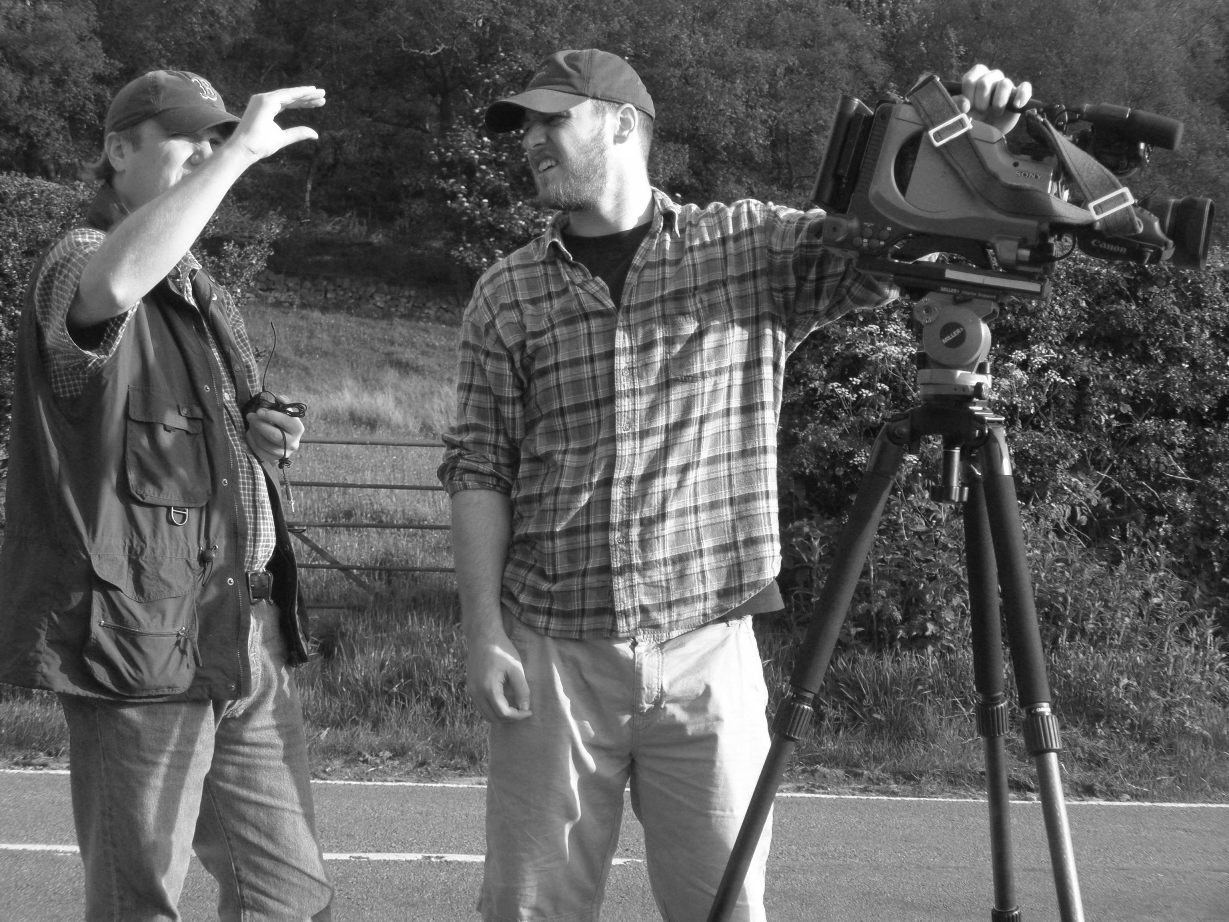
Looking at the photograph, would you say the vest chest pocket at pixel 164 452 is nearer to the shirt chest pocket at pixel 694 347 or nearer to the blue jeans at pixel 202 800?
the blue jeans at pixel 202 800

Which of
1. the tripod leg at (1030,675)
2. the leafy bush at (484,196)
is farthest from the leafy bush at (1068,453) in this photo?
the leafy bush at (484,196)

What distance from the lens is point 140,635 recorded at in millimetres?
2549

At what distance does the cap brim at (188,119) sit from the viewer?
2.73 meters

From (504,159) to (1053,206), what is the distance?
31316 millimetres

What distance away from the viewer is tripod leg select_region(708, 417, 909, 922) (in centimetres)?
217

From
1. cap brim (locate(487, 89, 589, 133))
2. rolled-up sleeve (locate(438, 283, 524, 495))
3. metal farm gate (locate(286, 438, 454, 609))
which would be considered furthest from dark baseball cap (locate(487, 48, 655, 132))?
metal farm gate (locate(286, 438, 454, 609))

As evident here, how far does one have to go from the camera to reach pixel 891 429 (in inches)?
87.4

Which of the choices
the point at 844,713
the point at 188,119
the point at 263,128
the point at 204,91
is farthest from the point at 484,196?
the point at 263,128

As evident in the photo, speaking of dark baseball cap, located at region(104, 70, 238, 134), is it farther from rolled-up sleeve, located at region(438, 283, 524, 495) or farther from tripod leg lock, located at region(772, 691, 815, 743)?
tripod leg lock, located at region(772, 691, 815, 743)

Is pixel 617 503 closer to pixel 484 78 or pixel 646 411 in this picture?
pixel 646 411

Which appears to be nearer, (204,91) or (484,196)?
(204,91)

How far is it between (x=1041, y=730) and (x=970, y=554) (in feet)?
1.01

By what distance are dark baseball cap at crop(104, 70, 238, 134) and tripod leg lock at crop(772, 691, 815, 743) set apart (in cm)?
161

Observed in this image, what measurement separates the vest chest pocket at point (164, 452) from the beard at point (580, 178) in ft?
2.76
